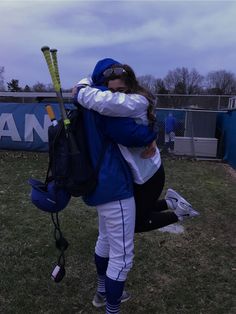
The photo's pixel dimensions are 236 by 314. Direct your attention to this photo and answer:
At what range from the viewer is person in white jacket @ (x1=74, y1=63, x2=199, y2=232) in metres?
2.50

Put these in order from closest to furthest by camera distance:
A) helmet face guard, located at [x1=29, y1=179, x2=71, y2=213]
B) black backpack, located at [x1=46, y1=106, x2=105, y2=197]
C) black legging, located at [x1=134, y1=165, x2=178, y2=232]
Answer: black backpack, located at [x1=46, y1=106, x2=105, y2=197]
helmet face guard, located at [x1=29, y1=179, x2=71, y2=213]
black legging, located at [x1=134, y1=165, x2=178, y2=232]

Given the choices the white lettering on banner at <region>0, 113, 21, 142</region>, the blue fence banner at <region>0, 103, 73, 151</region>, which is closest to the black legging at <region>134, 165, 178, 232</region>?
the blue fence banner at <region>0, 103, 73, 151</region>

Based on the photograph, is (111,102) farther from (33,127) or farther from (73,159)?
(33,127)

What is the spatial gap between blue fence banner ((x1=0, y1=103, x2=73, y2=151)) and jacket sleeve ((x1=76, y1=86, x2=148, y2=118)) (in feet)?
31.8

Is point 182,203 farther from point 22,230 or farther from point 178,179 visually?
point 178,179

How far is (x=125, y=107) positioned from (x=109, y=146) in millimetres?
288

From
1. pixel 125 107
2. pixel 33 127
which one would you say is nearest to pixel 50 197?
pixel 125 107

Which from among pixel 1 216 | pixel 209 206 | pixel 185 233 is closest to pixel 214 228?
pixel 185 233

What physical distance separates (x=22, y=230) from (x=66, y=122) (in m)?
2.65

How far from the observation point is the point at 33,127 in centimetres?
1216

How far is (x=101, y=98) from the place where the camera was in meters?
2.47

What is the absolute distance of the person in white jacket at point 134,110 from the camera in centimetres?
250

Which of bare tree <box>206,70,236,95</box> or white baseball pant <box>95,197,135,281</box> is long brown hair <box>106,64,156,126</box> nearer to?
white baseball pant <box>95,197,135,281</box>

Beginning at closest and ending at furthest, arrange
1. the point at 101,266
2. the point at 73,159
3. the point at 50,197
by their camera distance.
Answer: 1. the point at 73,159
2. the point at 50,197
3. the point at 101,266
